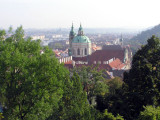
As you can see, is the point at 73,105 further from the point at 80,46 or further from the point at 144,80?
the point at 80,46

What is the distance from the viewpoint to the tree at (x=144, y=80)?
19141 millimetres

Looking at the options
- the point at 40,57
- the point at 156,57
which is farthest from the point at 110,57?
the point at 40,57

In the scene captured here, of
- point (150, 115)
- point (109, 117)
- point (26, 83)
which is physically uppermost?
point (26, 83)

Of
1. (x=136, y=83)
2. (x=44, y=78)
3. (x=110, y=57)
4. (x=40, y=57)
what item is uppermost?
(x=40, y=57)

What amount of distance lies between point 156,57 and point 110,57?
143 feet

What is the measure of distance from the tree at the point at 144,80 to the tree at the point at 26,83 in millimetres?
6436

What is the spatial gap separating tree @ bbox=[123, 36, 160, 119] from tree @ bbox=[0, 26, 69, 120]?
644 centimetres

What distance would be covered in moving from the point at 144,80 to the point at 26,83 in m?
9.12

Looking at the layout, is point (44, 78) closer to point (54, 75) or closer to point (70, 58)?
point (54, 75)

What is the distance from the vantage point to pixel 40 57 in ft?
52.6

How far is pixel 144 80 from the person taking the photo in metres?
19.7

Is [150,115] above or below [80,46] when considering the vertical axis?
above

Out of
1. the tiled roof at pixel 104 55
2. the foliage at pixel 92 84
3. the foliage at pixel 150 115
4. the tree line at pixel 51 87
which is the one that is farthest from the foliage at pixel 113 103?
the tiled roof at pixel 104 55

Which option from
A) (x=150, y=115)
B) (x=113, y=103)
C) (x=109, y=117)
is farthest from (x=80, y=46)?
(x=150, y=115)
